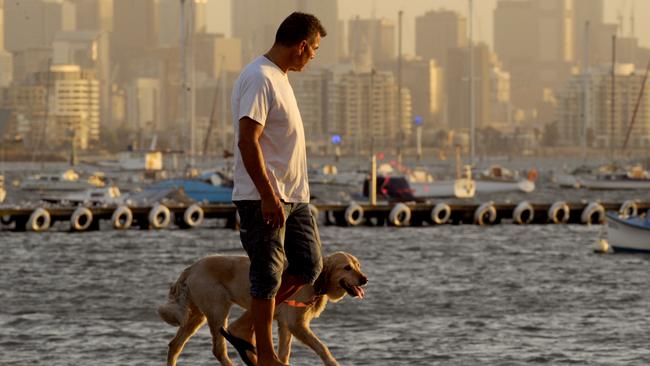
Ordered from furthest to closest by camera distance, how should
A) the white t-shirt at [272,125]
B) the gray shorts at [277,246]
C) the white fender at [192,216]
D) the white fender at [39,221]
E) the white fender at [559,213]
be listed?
the white fender at [559,213], the white fender at [192,216], the white fender at [39,221], the gray shorts at [277,246], the white t-shirt at [272,125]

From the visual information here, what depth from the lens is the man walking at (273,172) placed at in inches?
510

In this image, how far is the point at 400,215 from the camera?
65.6 metres

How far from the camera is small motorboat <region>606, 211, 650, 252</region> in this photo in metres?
51.1

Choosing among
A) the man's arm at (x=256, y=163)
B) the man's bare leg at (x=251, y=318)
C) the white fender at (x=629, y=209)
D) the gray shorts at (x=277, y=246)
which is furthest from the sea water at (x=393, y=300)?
the man's arm at (x=256, y=163)

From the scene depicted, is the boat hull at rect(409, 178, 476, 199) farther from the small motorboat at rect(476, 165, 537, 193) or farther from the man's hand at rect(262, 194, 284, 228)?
the man's hand at rect(262, 194, 284, 228)

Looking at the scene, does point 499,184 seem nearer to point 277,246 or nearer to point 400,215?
point 400,215

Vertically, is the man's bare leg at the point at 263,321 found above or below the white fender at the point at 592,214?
above

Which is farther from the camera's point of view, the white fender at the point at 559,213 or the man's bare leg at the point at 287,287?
the white fender at the point at 559,213

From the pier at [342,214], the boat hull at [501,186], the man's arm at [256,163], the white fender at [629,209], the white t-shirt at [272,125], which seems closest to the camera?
the man's arm at [256,163]

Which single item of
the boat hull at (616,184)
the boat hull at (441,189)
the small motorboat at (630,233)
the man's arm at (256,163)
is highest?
the man's arm at (256,163)

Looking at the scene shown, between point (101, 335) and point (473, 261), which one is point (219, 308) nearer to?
point (101, 335)

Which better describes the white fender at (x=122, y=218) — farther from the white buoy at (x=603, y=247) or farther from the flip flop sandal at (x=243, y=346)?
the flip flop sandal at (x=243, y=346)

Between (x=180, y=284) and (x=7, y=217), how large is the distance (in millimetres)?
51469

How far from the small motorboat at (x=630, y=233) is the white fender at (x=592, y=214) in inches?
581
